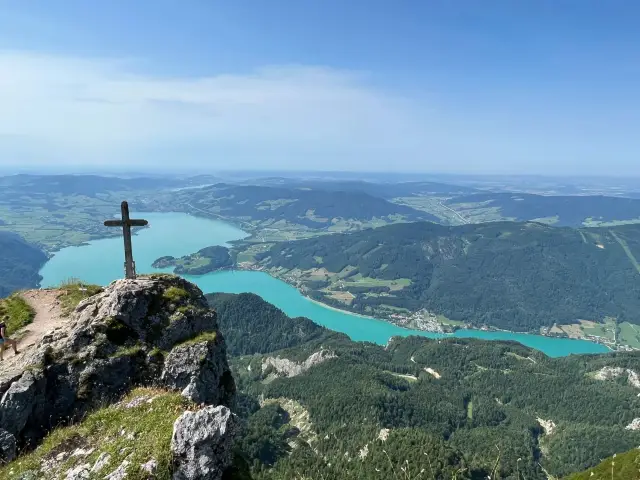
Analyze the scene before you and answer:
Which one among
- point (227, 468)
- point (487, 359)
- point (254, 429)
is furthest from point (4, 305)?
point (487, 359)

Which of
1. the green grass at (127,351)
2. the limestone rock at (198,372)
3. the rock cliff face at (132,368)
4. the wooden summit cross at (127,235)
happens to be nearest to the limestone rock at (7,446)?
the rock cliff face at (132,368)

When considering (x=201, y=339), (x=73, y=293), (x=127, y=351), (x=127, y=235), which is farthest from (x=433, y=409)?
(x=127, y=351)

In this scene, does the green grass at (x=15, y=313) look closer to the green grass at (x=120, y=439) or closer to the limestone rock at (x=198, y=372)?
→ the limestone rock at (x=198, y=372)

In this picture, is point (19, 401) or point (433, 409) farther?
point (433, 409)

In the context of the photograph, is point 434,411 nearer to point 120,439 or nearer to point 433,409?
point 433,409

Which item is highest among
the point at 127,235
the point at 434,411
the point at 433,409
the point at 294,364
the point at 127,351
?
the point at 127,235

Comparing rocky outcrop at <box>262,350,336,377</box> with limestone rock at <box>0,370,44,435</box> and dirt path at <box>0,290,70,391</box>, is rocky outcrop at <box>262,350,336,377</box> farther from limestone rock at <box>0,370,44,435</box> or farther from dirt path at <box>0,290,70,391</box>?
limestone rock at <box>0,370,44,435</box>

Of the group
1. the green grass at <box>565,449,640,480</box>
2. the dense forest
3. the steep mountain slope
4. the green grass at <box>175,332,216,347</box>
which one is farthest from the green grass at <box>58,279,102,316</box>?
the steep mountain slope
